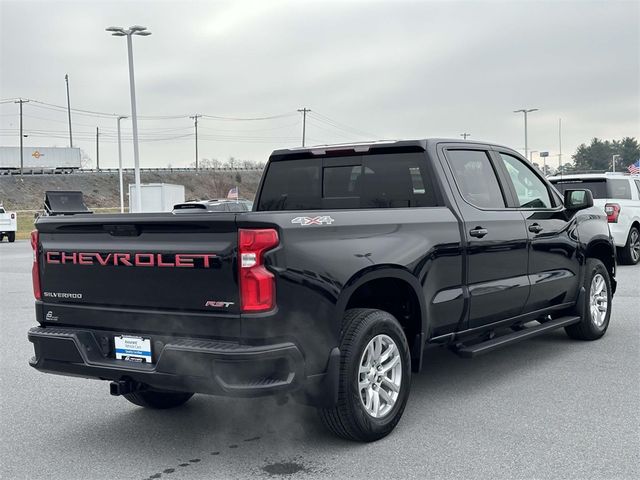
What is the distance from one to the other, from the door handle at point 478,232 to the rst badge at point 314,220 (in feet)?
5.07

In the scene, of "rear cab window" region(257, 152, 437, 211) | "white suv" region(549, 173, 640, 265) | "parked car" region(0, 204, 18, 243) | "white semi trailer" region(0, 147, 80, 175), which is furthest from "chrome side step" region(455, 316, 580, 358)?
"white semi trailer" region(0, 147, 80, 175)

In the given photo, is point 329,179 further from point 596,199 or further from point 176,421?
point 596,199

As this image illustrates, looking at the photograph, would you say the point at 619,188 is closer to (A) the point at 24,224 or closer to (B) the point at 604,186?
(B) the point at 604,186

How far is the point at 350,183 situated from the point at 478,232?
3.46ft

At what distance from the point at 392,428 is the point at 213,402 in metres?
1.57

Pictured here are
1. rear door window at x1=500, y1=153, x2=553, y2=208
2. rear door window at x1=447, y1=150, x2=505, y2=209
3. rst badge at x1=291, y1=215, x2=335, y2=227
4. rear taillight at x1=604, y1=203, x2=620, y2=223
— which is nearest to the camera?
rst badge at x1=291, y1=215, x2=335, y2=227

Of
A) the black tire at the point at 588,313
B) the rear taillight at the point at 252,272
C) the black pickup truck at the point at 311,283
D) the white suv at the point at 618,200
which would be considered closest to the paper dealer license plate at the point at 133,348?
the black pickup truck at the point at 311,283

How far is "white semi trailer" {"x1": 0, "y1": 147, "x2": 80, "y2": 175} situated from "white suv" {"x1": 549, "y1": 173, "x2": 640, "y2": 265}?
247 feet

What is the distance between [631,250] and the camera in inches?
580

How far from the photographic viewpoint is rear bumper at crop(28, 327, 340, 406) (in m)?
3.87

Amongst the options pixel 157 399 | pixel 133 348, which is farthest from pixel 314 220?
pixel 157 399

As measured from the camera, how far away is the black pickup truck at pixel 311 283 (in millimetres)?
3941

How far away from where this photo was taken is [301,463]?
13.7 feet

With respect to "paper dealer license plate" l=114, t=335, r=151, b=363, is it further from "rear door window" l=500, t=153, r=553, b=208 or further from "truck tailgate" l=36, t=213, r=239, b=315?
"rear door window" l=500, t=153, r=553, b=208
